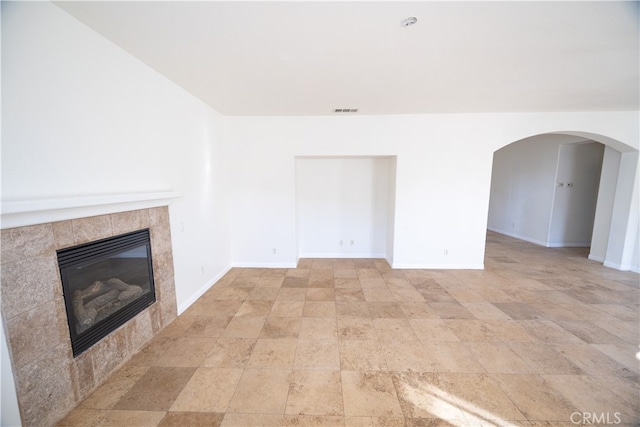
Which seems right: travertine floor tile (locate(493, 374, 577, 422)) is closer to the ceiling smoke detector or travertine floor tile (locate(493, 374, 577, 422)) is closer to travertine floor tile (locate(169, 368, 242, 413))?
travertine floor tile (locate(169, 368, 242, 413))

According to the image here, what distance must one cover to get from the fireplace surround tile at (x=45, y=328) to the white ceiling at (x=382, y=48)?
1.61 metres

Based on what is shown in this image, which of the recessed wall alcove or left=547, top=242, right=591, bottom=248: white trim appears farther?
left=547, top=242, right=591, bottom=248: white trim

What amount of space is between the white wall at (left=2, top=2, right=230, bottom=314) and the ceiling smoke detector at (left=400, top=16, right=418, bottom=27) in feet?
8.08

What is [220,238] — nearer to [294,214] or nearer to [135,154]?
[294,214]

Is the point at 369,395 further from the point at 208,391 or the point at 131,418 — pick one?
the point at 131,418

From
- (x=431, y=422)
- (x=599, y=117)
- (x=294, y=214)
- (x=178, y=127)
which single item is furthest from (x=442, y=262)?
(x=178, y=127)

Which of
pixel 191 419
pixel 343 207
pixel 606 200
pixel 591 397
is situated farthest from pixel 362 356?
pixel 606 200

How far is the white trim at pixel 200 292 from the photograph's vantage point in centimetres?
299

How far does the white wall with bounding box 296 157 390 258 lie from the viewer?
4980mm

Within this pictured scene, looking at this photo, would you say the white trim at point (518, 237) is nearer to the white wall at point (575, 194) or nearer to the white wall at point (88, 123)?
the white wall at point (575, 194)

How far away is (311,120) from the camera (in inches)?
166

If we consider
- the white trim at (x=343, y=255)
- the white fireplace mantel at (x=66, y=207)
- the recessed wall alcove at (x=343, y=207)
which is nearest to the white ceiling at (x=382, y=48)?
the white fireplace mantel at (x=66, y=207)

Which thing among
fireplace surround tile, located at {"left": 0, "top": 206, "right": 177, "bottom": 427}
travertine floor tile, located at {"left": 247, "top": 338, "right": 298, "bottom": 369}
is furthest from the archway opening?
fireplace surround tile, located at {"left": 0, "top": 206, "right": 177, "bottom": 427}

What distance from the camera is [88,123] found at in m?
1.81
